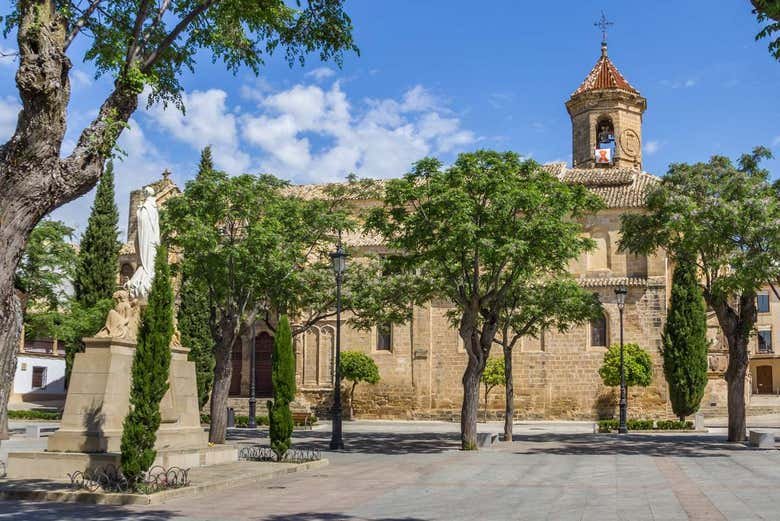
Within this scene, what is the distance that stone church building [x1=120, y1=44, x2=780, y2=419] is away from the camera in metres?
40.2

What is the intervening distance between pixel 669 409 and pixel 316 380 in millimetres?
17748

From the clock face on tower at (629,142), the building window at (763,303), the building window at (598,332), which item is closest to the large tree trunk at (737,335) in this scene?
the building window at (598,332)

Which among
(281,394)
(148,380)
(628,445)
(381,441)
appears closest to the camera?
(148,380)

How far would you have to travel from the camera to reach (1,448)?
23000 mm

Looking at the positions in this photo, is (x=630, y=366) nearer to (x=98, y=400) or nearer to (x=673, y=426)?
(x=673, y=426)

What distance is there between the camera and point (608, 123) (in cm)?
4856

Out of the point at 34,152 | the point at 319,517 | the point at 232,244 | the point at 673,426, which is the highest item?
the point at 232,244

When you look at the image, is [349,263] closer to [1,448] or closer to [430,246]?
[430,246]

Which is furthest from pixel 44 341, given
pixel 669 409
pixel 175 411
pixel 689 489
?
pixel 689 489

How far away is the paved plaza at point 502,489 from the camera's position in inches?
418

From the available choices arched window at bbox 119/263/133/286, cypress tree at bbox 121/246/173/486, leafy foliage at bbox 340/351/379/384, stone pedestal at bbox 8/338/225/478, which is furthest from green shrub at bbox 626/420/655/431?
arched window at bbox 119/263/133/286

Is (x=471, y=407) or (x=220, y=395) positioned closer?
(x=220, y=395)

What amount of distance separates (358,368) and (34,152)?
1352 inches

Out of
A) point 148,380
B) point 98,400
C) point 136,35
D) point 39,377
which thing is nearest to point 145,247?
point 98,400
